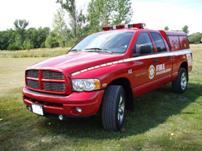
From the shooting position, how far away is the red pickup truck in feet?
16.9

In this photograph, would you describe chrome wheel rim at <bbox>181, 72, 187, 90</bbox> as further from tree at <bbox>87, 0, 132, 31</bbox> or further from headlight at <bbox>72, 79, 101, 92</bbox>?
tree at <bbox>87, 0, 132, 31</bbox>

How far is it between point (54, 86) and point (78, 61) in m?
0.62

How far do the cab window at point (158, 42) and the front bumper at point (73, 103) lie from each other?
273 cm

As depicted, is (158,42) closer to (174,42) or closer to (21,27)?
(174,42)

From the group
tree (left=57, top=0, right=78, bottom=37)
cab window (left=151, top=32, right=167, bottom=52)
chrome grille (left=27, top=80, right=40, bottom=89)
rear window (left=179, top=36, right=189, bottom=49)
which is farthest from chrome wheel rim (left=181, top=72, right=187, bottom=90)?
tree (left=57, top=0, right=78, bottom=37)

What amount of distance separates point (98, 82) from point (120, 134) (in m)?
1.01

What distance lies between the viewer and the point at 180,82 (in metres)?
8.92

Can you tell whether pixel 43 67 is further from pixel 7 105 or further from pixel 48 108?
pixel 7 105

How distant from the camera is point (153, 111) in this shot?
7.11 meters

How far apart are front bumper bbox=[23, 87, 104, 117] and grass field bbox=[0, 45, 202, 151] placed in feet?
1.56

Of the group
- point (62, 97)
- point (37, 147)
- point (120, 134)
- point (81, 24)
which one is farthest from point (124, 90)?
point (81, 24)

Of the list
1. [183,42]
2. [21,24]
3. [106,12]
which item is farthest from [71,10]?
[21,24]

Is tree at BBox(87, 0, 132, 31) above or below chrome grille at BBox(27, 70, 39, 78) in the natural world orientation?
above

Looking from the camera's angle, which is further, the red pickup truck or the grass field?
the red pickup truck
